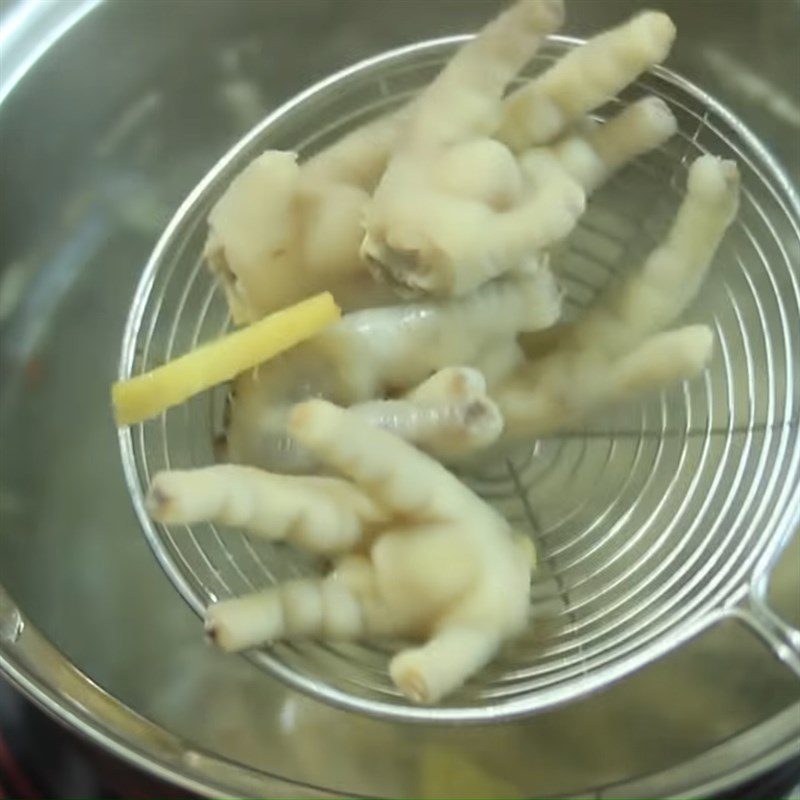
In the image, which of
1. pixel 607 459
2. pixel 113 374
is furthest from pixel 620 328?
pixel 113 374

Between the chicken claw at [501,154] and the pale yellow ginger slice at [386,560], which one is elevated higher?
the chicken claw at [501,154]

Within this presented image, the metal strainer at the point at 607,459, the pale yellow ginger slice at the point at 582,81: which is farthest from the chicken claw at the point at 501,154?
the metal strainer at the point at 607,459

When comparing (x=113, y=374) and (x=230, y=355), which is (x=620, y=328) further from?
(x=113, y=374)

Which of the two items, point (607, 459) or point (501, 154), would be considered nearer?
point (501, 154)

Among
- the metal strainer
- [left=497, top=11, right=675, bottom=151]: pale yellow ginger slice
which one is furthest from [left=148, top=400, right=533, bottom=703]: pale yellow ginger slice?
[left=497, top=11, right=675, bottom=151]: pale yellow ginger slice

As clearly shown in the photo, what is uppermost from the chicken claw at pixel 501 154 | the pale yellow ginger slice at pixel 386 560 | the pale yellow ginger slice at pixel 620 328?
the chicken claw at pixel 501 154

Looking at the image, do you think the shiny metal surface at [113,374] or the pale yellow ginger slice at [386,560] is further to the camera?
the shiny metal surface at [113,374]

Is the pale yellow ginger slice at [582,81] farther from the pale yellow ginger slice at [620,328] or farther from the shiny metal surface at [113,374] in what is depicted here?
the shiny metal surface at [113,374]

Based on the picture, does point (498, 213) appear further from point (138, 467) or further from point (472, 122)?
point (138, 467)
